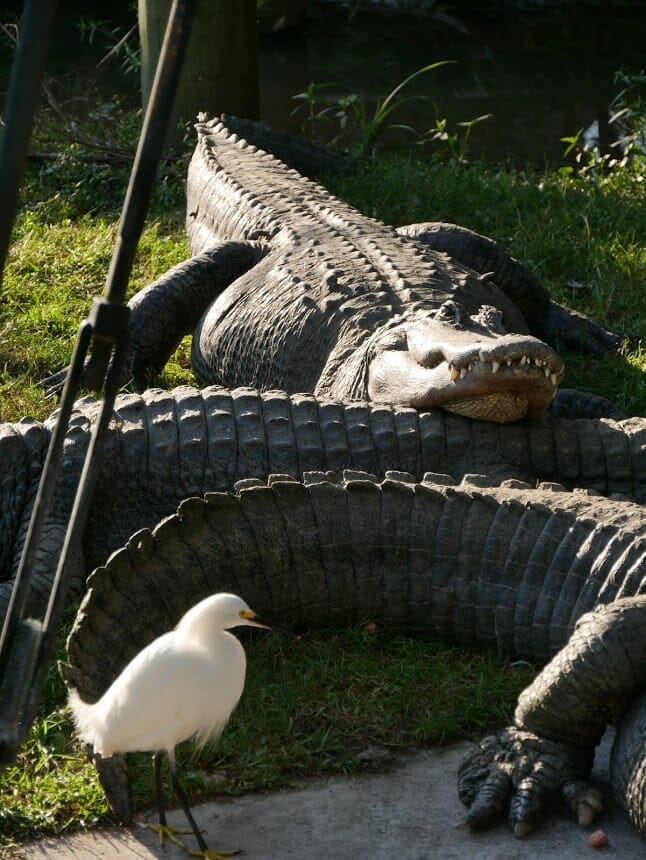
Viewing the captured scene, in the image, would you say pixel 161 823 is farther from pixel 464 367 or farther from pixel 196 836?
pixel 464 367

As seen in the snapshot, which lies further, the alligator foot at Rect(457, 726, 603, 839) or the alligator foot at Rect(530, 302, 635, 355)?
the alligator foot at Rect(530, 302, 635, 355)

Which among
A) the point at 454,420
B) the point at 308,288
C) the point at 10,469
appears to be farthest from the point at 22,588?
the point at 308,288

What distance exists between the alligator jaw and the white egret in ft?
5.77

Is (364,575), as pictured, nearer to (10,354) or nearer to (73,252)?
(10,354)

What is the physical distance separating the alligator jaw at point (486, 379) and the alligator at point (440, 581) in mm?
551

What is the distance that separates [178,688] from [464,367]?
2008 mm

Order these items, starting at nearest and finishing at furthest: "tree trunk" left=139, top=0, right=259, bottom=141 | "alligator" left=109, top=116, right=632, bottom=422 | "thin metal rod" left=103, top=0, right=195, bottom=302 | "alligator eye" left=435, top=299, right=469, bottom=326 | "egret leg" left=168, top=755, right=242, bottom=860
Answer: "thin metal rod" left=103, top=0, right=195, bottom=302 → "egret leg" left=168, top=755, right=242, bottom=860 → "alligator" left=109, top=116, right=632, bottom=422 → "alligator eye" left=435, top=299, right=469, bottom=326 → "tree trunk" left=139, top=0, right=259, bottom=141

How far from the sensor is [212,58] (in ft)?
26.9

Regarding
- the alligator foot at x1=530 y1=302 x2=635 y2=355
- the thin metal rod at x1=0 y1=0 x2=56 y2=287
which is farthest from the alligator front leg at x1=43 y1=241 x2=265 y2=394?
the thin metal rod at x1=0 y1=0 x2=56 y2=287

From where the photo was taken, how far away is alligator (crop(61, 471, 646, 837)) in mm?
3125

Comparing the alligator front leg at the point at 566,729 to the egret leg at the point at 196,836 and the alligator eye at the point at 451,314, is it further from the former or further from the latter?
the alligator eye at the point at 451,314

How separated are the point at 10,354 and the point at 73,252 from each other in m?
1.29

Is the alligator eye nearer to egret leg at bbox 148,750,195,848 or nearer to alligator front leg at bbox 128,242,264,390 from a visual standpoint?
alligator front leg at bbox 128,242,264,390

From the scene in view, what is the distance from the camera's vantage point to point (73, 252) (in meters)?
7.12
